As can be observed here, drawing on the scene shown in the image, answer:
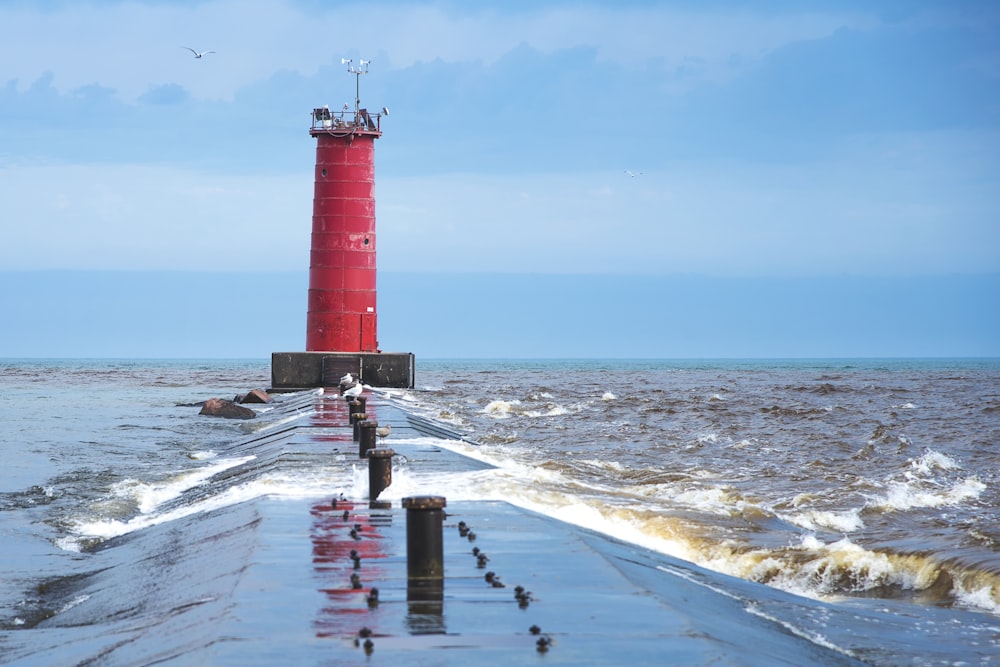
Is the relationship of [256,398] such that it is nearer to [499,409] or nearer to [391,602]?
[499,409]

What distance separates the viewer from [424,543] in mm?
6426

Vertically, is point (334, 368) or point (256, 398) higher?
point (334, 368)

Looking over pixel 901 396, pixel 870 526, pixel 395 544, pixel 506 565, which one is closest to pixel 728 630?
pixel 506 565

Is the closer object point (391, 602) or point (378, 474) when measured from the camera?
point (391, 602)

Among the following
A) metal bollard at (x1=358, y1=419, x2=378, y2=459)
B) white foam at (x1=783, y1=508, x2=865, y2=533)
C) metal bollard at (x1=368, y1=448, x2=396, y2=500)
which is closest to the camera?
metal bollard at (x1=368, y1=448, x2=396, y2=500)

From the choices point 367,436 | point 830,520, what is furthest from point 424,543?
point 830,520

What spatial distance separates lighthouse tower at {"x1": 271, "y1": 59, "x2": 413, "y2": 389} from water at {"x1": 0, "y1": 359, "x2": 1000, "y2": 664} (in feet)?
11.7

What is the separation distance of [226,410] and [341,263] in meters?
5.21

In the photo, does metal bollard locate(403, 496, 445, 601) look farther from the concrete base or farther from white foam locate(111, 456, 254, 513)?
the concrete base

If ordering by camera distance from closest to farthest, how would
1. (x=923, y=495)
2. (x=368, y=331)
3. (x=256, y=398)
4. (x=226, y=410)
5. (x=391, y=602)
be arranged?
1. (x=391, y=602)
2. (x=923, y=495)
3. (x=226, y=410)
4. (x=256, y=398)
5. (x=368, y=331)

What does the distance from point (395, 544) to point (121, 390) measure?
47.2 metres

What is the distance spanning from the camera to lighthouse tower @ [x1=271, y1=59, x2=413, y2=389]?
3250 cm

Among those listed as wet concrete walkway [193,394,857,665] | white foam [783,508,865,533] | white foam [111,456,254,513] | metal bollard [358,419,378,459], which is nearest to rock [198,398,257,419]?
white foam [111,456,254,513]

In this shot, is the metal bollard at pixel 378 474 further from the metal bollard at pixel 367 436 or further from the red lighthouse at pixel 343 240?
the red lighthouse at pixel 343 240
